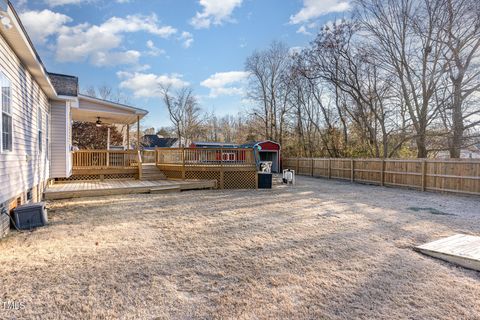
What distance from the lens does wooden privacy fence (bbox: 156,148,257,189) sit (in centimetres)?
1159

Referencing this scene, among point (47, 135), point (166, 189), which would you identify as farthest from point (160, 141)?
point (47, 135)

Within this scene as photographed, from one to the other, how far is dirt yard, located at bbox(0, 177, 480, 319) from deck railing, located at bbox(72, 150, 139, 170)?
5057 millimetres

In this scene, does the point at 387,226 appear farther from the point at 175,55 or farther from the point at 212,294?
the point at 175,55

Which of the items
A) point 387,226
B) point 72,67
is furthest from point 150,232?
point 72,67

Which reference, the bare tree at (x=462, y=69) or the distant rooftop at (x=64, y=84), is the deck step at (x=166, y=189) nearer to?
the distant rooftop at (x=64, y=84)

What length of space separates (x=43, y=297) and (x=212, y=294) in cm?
165

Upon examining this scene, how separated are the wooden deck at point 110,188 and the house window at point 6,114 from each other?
4214 mm

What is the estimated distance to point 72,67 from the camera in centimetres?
2170

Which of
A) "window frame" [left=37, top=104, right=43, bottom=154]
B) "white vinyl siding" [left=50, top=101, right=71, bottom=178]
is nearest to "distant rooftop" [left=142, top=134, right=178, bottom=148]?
"white vinyl siding" [left=50, top=101, right=71, bottom=178]

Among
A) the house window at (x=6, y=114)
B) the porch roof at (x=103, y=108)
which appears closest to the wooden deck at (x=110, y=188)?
the porch roof at (x=103, y=108)

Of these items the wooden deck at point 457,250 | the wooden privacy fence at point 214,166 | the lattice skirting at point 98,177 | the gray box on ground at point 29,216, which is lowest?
the wooden deck at point 457,250

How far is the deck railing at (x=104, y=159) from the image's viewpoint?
11180 millimetres

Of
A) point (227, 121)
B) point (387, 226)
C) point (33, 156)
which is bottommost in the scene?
point (387, 226)

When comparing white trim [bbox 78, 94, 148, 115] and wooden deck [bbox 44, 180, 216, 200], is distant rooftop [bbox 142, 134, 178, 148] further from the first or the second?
wooden deck [bbox 44, 180, 216, 200]
